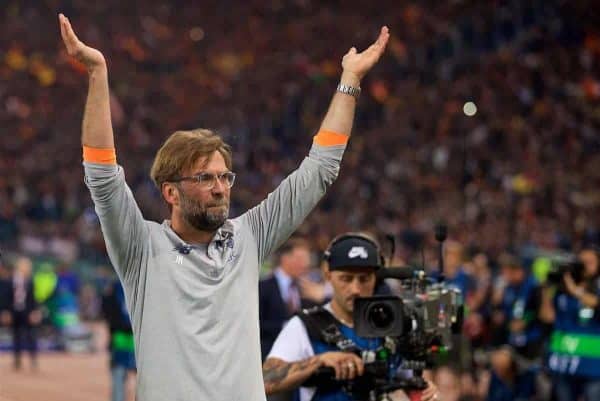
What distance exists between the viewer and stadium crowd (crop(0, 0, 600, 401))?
→ 66.7ft

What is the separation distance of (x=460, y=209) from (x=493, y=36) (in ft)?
19.2

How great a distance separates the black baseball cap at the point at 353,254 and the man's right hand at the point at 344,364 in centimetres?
52

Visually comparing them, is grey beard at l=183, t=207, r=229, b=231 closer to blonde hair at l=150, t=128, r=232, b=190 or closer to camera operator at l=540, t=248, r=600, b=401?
blonde hair at l=150, t=128, r=232, b=190

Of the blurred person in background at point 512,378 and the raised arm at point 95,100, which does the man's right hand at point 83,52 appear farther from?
the blurred person in background at point 512,378

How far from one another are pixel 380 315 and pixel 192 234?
4.25 ft

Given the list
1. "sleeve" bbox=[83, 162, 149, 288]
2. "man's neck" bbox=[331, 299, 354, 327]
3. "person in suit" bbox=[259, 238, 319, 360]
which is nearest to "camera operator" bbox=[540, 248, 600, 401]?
"person in suit" bbox=[259, 238, 319, 360]

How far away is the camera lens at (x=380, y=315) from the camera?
5.08 metres

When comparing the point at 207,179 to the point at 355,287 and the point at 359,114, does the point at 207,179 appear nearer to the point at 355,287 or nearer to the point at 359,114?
the point at 355,287

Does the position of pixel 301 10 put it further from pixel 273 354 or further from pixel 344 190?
pixel 273 354

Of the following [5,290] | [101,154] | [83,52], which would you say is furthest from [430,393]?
[5,290]

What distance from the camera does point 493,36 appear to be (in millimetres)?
26281

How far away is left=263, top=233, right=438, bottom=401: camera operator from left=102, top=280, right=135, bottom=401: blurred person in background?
6.88 meters

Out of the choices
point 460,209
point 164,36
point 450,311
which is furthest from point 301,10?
point 450,311

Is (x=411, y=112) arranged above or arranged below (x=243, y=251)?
above
